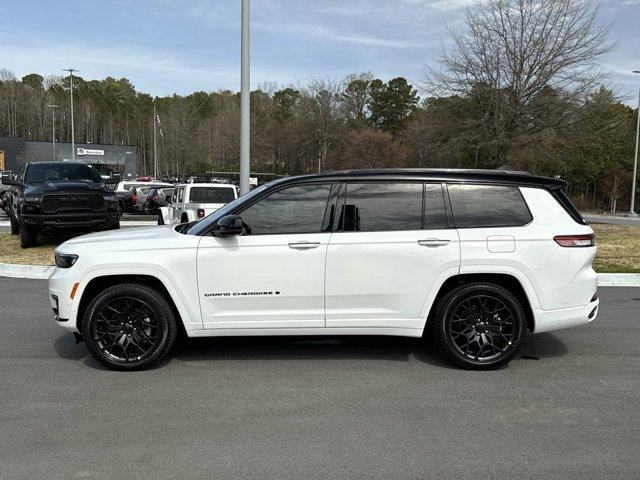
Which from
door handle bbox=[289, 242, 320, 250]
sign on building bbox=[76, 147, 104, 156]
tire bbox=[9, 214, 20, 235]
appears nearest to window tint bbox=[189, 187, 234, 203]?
tire bbox=[9, 214, 20, 235]

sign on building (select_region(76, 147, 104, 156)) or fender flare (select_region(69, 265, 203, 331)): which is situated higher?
sign on building (select_region(76, 147, 104, 156))

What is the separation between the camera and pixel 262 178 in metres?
68.4

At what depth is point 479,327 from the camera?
206 inches

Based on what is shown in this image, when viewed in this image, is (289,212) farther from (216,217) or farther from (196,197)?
(196,197)

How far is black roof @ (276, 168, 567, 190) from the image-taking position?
211 inches

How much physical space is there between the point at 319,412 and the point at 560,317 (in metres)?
2.48

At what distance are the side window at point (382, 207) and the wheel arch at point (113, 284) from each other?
5.57 ft

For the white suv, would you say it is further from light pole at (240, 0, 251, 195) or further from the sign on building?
the sign on building

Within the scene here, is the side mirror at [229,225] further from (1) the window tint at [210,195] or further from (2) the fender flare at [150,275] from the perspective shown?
(1) the window tint at [210,195]

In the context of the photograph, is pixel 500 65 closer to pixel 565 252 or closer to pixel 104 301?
pixel 565 252

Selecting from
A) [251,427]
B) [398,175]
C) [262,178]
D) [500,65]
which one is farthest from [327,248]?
[262,178]

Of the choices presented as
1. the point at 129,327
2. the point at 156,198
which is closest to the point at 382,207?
the point at 129,327

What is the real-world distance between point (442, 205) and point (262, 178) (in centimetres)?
6398

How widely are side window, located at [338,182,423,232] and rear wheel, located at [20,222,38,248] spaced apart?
10123mm
